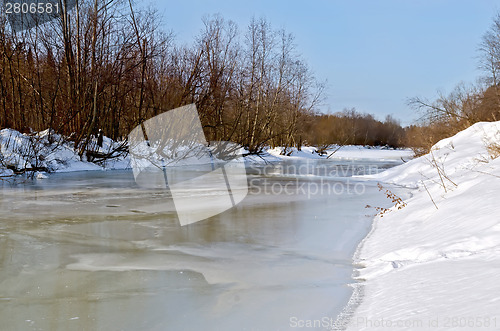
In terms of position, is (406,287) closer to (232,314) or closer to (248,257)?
(232,314)

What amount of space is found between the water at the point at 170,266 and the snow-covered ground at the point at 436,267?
0.64ft

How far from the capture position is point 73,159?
1176 cm

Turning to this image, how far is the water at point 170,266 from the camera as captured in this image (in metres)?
1.92

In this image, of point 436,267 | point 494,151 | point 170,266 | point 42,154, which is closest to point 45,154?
point 42,154

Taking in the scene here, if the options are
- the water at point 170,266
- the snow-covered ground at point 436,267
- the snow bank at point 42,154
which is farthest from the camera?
the snow bank at point 42,154

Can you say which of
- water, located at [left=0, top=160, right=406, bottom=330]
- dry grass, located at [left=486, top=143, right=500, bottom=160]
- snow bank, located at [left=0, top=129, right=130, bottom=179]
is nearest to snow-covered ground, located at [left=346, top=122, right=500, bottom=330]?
water, located at [left=0, top=160, right=406, bottom=330]

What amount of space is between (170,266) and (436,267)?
66.9 inches

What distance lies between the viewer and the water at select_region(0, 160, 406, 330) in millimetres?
1924

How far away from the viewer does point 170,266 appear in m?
2.73

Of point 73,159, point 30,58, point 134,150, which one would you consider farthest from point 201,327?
point 30,58

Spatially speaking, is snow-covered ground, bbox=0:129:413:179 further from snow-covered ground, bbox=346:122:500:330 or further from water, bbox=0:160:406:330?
snow-covered ground, bbox=346:122:500:330

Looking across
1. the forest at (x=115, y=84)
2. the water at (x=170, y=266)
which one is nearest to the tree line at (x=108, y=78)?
the forest at (x=115, y=84)

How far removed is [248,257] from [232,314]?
3.41 ft

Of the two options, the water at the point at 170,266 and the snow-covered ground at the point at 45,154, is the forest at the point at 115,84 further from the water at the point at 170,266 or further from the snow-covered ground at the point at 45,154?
the water at the point at 170,266
